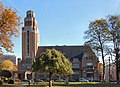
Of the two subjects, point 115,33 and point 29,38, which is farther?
point 29,38

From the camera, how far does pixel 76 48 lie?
11200cm

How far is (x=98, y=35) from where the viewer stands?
61.1 meters

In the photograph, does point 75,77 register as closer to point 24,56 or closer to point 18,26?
point 24,56

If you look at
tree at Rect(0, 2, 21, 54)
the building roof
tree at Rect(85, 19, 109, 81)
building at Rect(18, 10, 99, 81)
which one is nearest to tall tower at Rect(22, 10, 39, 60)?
building at Rect(18, 10, 99, 81)

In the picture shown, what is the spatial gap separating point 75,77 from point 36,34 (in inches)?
1003

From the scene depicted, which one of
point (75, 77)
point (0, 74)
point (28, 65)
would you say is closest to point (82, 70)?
point (75, 77)

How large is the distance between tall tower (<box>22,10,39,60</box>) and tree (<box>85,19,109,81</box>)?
49.4 metres

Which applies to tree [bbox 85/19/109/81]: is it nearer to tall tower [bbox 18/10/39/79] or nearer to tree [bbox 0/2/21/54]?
tree [bbox 0/2/21/54]

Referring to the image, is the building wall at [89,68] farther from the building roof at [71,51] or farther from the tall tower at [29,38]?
the tall tower at [29,38]

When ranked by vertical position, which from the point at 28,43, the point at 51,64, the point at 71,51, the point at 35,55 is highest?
the point at 28,43

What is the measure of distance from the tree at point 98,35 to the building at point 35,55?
127ft

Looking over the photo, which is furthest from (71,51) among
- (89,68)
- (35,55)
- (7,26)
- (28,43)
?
(7,26)

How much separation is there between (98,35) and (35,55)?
173 feet

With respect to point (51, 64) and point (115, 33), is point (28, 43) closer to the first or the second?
point (115, 33)
